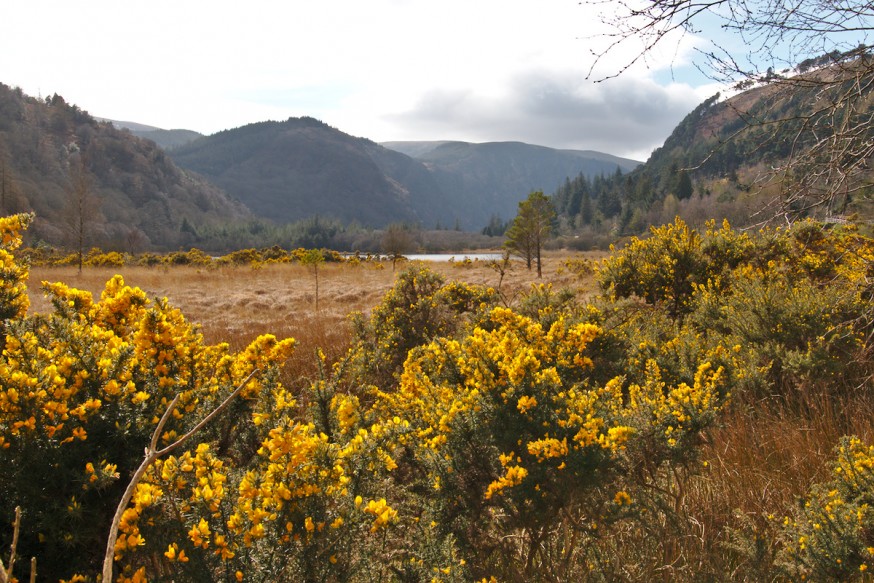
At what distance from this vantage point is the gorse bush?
1646 mm

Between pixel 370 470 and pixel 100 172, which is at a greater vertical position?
pixel 100 172

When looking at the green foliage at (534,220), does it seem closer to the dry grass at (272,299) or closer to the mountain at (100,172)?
the dry grass at (272,299)

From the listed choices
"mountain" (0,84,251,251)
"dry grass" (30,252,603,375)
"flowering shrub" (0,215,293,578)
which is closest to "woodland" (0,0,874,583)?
"flowering shrub" (0,215,293,578)

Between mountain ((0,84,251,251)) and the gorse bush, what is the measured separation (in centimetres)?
7539

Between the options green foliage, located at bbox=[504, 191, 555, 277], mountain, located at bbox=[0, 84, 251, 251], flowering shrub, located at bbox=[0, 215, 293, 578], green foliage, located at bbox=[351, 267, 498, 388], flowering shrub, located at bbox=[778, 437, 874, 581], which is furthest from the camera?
mountain, located at bbox=[0, 84, 251, 251]

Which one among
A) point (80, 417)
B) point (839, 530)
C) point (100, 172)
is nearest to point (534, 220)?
point (839, 530)

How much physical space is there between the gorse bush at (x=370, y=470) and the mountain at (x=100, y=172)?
7539 cm

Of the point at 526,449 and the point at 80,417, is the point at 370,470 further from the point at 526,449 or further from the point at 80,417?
the point at 80,417

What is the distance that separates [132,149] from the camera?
9569cm

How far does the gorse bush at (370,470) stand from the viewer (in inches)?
64.8

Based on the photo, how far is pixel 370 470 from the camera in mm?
1945

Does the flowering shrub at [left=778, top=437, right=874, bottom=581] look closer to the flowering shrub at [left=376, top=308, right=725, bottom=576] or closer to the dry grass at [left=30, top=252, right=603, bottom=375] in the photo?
the flowering shrub at [left=376, top=308, right=725, bottom=576]

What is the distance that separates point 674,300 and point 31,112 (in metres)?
112

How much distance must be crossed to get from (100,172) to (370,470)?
362 ft
